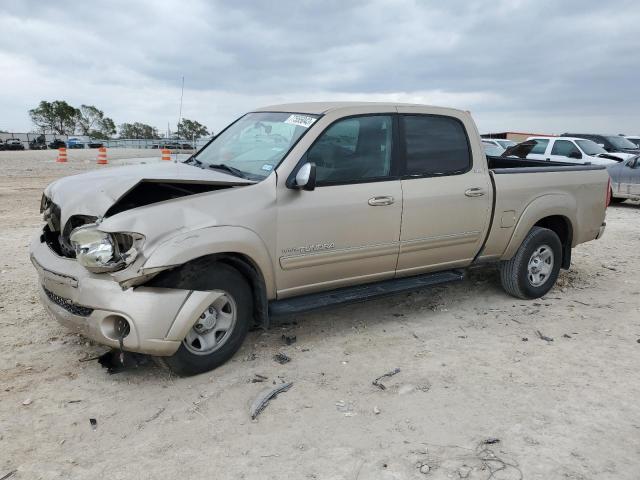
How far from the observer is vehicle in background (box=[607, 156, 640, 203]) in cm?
1276

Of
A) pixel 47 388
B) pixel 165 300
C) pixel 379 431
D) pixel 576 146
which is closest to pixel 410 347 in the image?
pixel 379 431

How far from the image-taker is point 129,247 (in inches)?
134

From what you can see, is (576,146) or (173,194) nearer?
(173,194)

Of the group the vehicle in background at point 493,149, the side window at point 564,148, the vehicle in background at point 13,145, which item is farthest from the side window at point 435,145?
the vehicle in background at point 13,145

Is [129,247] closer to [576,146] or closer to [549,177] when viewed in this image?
[549,177]

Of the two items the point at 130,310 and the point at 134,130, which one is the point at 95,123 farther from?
the point at 130,310

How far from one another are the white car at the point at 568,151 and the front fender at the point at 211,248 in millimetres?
12910

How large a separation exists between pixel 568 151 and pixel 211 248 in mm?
14311

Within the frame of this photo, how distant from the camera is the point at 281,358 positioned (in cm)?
405

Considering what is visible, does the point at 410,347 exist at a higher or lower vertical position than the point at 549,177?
lower

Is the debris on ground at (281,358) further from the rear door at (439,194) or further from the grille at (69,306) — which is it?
the grille at (69,306)

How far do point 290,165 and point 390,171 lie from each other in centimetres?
93

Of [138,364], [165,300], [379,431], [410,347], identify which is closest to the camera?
[379,431]

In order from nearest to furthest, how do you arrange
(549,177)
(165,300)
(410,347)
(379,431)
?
(379,431)
(165,300)
(410,347)
(549,177)
